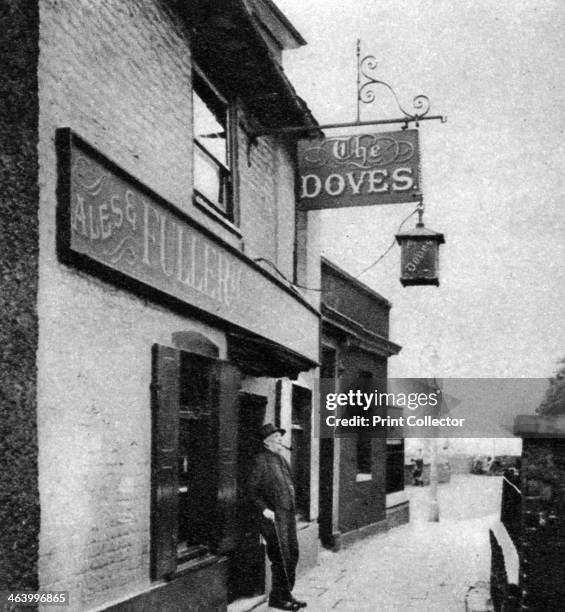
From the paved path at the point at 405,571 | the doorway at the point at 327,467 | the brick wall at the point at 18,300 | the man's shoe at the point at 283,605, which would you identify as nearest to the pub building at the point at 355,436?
the doorway at the point at 327,467

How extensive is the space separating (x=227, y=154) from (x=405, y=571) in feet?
22.1

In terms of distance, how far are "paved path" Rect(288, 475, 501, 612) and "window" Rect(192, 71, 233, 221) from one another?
4.67m

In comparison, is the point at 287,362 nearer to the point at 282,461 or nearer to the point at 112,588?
the point at 282,461

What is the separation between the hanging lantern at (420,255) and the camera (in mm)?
10172

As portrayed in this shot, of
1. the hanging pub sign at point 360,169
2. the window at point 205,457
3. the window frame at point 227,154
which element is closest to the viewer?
the window at point 205,457

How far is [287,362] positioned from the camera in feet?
29.6

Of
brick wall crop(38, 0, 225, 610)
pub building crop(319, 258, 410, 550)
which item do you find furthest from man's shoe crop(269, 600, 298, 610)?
pub building crop(319, 258, 410, 550)

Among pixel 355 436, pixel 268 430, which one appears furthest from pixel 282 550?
pixel 355 436

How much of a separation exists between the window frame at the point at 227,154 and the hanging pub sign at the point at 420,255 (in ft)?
7.99

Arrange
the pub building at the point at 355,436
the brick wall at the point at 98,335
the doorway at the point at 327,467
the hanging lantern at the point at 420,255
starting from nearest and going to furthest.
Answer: the brick wall at the point at 98,335
the hanging lantern at the point at 420,255
the doorway at the point at 327,467
the pub building at the point at 355,436

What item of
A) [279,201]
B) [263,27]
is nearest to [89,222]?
[279,201]

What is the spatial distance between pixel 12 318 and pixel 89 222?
908 mm

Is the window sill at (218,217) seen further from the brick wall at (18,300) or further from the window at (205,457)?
the brick wall at (18,300)

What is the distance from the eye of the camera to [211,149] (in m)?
8.59
